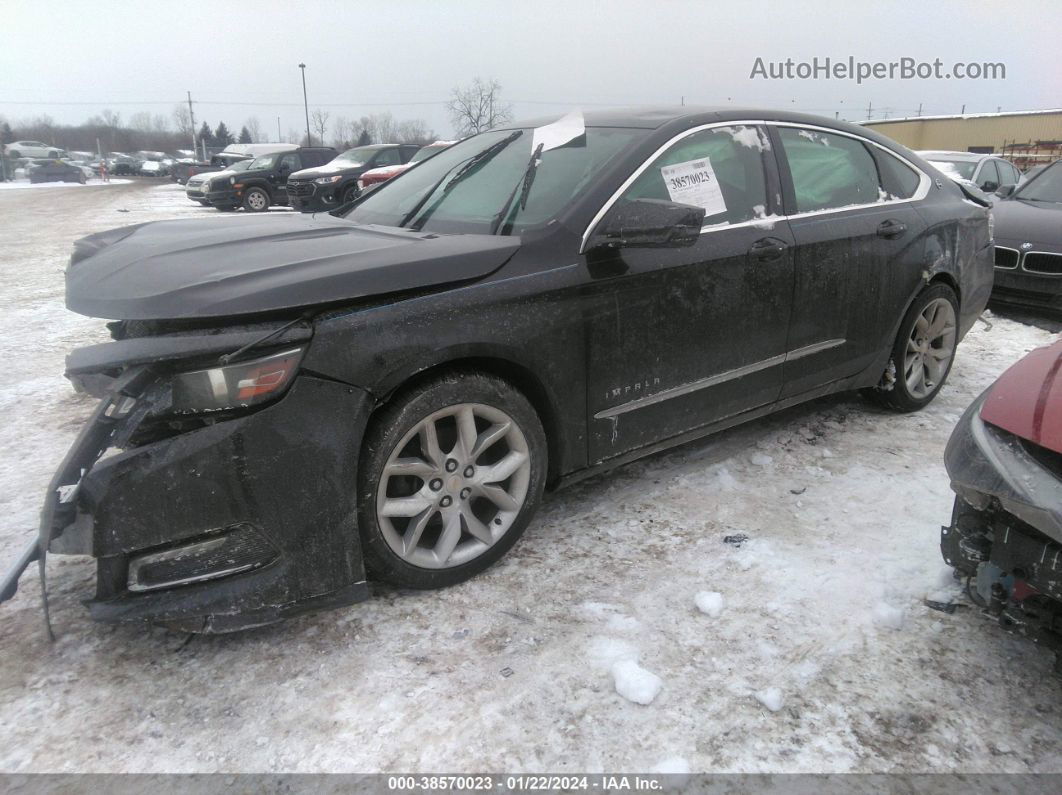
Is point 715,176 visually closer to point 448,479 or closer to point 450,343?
point 450,343

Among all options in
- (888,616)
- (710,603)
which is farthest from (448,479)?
(888,616)

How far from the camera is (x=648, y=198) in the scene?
113 inches

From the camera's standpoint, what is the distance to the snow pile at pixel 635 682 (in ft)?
6.89

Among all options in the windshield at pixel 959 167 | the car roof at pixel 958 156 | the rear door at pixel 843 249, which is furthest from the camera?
the car roof at pixel 958 156

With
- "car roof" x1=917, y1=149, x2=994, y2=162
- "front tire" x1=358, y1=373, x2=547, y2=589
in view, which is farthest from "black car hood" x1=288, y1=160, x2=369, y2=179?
"front tire" x1=358, y1=373, x2=547, y2=589

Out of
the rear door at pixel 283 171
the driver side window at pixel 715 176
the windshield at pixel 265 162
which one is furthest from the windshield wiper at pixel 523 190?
the windshield at pixel 265 162

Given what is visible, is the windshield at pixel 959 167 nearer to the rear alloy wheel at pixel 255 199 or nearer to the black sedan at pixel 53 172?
the rear alloy wheel at pixel 255 199

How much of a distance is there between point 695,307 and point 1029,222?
18.3ft

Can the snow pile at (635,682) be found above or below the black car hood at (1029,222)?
below

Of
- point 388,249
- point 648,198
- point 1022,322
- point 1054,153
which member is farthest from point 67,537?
point 1054,153

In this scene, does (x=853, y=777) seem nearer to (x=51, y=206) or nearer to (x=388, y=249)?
(x=388, y=249)

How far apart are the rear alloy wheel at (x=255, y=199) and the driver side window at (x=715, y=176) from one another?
1670cm

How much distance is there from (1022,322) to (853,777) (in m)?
6.37

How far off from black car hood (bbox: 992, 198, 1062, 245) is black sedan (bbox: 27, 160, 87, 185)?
44.0 m
